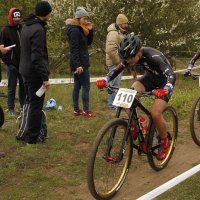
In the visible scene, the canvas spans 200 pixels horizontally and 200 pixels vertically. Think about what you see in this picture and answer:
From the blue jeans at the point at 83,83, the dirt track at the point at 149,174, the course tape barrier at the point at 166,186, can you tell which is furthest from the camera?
the blue jeans at the point at 83,83

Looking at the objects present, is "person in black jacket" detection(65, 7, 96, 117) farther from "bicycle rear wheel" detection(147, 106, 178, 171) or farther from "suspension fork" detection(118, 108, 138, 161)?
"suspension fork" detection(118, 108, 138, 161)

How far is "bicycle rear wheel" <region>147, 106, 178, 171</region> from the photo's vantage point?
534 centimetres

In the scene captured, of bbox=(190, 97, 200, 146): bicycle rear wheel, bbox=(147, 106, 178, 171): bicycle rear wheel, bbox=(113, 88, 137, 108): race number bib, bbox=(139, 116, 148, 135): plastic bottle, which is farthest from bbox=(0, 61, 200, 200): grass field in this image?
bbox=(190, 97, 200, 146): bicycle rear wheel

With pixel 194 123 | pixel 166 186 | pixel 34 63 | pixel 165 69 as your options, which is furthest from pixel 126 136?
pixel 194 123

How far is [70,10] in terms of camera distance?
17922 mm

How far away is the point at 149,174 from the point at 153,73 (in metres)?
1.40

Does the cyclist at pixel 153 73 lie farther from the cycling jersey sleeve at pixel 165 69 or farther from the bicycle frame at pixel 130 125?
the bicycle frame at pixel 130 125

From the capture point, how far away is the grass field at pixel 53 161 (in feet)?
16.4

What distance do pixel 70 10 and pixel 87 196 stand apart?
1406 centimetres

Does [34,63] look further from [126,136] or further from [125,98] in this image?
[126,136]

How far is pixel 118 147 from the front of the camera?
15.9 feet

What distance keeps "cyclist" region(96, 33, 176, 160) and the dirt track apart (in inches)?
10.4

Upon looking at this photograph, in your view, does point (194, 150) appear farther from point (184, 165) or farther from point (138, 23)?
point (138, 23)

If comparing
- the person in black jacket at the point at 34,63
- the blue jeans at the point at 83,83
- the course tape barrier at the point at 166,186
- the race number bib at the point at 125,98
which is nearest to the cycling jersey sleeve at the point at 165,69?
the race number bib at the point at 125,98
